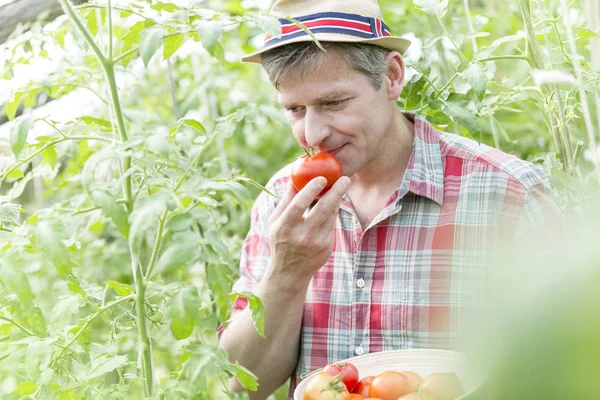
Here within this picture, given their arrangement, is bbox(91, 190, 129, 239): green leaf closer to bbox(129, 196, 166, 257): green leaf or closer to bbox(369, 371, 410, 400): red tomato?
bbox(129, 196, 166, 257): green leaf

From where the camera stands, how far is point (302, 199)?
1.57m

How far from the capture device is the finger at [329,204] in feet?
5.15

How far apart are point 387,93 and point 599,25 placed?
26.4 inches

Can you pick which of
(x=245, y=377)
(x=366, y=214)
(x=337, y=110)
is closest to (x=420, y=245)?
(x=366, y=214)

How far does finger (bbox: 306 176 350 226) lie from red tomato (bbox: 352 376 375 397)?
0.39 m

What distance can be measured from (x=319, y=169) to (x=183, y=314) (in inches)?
30.2

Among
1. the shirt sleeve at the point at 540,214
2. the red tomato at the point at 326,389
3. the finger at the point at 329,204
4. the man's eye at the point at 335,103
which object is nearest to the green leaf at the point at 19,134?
the red tomato at the point at 326,389

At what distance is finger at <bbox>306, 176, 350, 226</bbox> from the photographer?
157 cm

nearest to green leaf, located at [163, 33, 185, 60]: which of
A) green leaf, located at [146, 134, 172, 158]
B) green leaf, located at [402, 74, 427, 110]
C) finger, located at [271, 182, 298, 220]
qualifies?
green leaf, located at [146, 134, 172, 158]

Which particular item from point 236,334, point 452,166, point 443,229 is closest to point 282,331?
point 236,334

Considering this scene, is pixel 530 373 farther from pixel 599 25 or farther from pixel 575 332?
pixel 599 25

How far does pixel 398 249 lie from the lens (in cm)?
180

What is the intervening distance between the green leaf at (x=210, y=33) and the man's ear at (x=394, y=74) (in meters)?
0.99

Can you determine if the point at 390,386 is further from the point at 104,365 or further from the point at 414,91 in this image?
the point at 414,91
